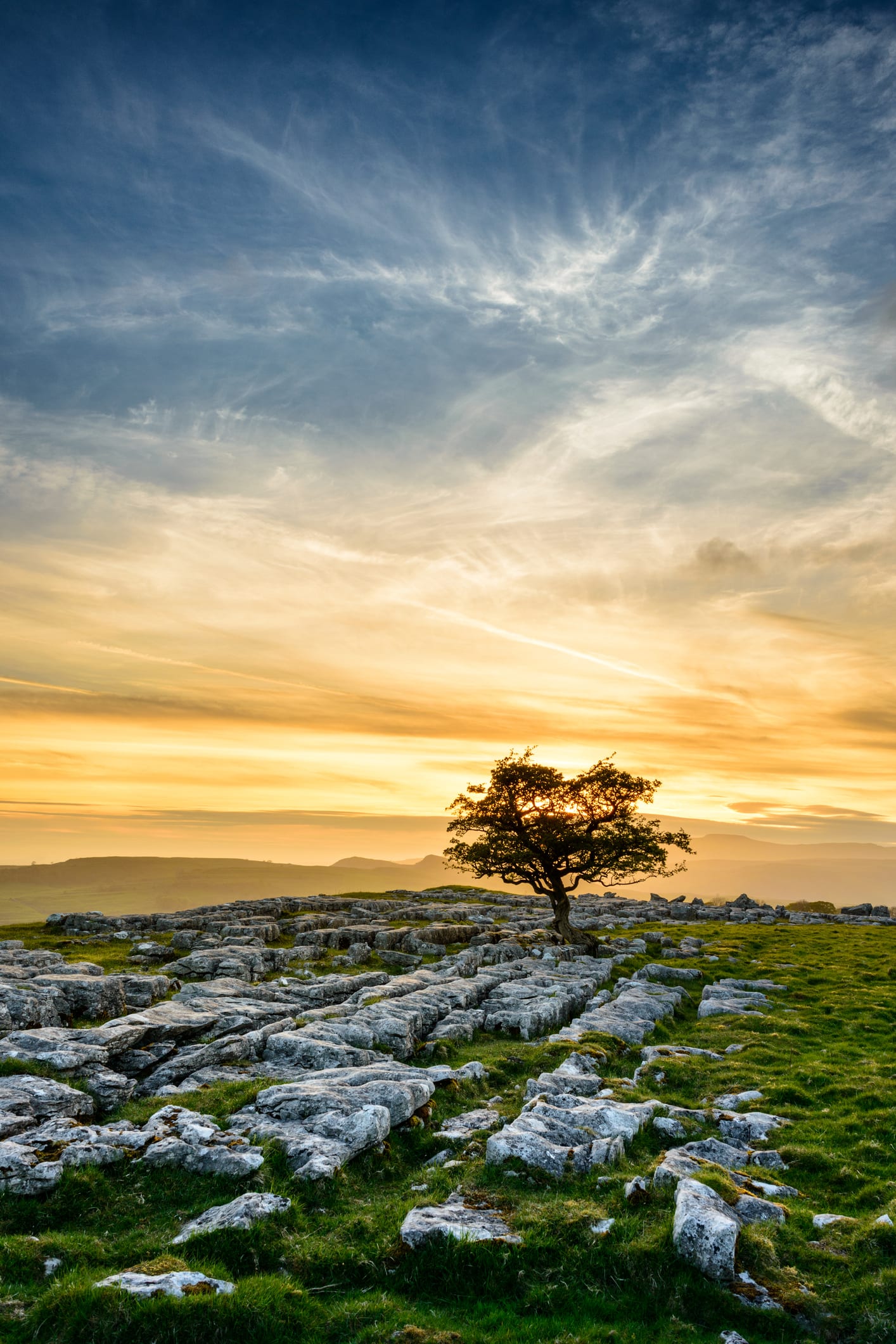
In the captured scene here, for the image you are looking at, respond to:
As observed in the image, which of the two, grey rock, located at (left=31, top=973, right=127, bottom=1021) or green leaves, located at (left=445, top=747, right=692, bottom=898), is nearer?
grey rock, located at (left=31, top=973, right=127, bottom=1021)

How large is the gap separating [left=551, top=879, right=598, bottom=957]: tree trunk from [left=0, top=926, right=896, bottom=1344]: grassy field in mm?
36809

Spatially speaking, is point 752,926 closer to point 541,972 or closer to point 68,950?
point 541,972

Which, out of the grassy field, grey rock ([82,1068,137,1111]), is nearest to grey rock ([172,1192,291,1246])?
the grassy field

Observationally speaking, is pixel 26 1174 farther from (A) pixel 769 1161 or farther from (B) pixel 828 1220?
(A) pixel 769 1161

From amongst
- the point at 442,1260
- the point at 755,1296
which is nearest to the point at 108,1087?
the point at 442,1260

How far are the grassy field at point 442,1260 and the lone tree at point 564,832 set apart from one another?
36081 millimetres

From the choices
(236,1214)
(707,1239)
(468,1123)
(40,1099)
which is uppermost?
(707,1239)

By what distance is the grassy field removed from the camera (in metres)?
10.4

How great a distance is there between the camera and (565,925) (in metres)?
55.7

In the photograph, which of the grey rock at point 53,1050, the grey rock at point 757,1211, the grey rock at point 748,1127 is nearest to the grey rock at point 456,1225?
the grey rock at point 757,1211

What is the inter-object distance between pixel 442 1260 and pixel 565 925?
45736 mm

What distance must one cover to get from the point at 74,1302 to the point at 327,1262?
4028 millimetres

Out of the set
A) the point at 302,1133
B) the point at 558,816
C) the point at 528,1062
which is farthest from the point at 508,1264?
the point at 558,816

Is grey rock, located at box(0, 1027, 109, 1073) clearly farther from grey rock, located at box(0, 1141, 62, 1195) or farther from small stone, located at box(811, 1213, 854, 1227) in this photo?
small stone, located at box(811, 1213, 854, 1227)
